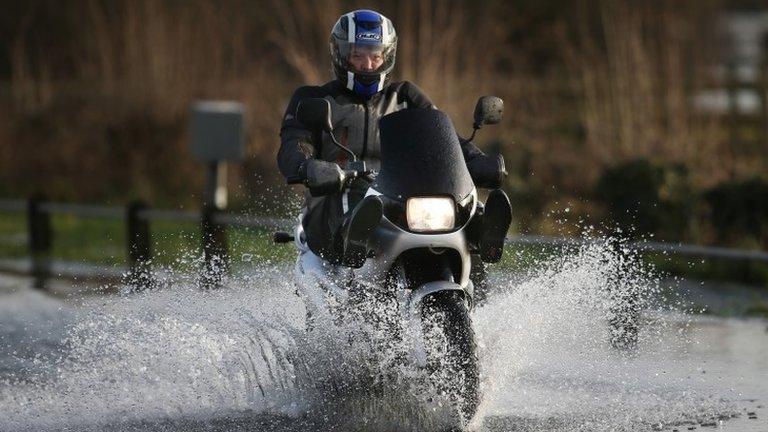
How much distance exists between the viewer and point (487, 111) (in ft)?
24.0

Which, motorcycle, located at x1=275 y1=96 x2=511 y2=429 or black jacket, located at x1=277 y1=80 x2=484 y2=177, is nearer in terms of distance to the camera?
motorcycle, located at x1=275 y1=96 x2=511 y2=429

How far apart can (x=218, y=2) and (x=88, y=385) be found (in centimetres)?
1926

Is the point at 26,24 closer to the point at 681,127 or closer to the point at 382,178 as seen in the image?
the point at 681,127

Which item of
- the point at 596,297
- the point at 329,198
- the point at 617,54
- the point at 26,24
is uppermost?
the point at 329,198

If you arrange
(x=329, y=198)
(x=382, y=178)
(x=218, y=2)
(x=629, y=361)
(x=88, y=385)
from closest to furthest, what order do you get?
(x=382, y=178) < (x=329, y=198) < (x=88, y=385) < (x=629, y=361) < (x=218, y=2)

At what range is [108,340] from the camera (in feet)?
26.7

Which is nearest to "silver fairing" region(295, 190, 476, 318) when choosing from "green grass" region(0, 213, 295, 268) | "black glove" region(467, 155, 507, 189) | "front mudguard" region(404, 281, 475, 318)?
"front mudguard" region(404, 281, 475, 318)

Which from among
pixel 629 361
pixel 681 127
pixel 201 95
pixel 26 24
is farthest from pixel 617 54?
pixel 26 24

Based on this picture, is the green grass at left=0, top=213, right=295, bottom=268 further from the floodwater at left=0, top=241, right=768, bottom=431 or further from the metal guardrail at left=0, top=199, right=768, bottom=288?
the floodwater at left=0, top=241, right=768, bottom=431

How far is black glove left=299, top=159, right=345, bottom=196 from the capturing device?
704 centimetres

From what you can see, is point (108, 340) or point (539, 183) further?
point (539, 183)

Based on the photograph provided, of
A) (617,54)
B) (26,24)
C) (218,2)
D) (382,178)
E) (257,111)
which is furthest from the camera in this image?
(26,24)

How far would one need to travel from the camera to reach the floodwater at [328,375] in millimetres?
7199

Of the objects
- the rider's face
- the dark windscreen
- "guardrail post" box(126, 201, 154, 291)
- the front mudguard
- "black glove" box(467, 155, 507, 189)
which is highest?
the rider's face
